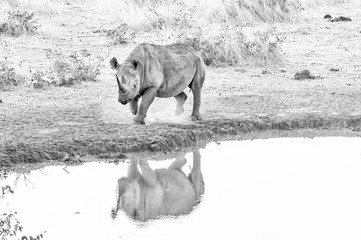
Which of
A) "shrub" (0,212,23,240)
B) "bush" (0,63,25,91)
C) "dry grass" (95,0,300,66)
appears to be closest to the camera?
"shrub" (0,212,23,240)

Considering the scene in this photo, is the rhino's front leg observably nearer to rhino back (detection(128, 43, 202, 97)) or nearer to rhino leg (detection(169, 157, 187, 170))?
rhino back (detection(128, 43, 202, 97))

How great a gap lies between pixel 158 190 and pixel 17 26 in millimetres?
10001

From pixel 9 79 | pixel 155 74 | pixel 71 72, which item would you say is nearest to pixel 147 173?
pixel 155 74

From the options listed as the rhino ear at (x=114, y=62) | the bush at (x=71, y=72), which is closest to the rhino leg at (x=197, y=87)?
the rhino ear at (x=114, y=62)

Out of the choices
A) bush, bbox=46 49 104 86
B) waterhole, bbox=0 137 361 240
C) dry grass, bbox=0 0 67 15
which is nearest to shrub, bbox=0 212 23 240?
waterhole, bbox=0 137 361 240

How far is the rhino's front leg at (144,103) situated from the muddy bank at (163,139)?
234 millimetres

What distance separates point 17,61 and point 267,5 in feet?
23.7

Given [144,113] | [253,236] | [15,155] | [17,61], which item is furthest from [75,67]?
[253,236]

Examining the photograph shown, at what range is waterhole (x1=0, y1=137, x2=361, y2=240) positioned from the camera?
816 cm

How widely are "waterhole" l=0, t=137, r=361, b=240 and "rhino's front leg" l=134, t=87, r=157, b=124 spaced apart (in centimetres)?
108

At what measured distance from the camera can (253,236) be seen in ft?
26.1

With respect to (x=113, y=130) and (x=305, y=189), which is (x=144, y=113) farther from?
(x=305, y=189)

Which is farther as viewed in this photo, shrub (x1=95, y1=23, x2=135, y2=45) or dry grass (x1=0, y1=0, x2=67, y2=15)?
dry grass (x1=0, y1=0, x2=67, y2=15)

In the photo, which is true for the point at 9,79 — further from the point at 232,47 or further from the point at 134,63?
the point at 232,47
